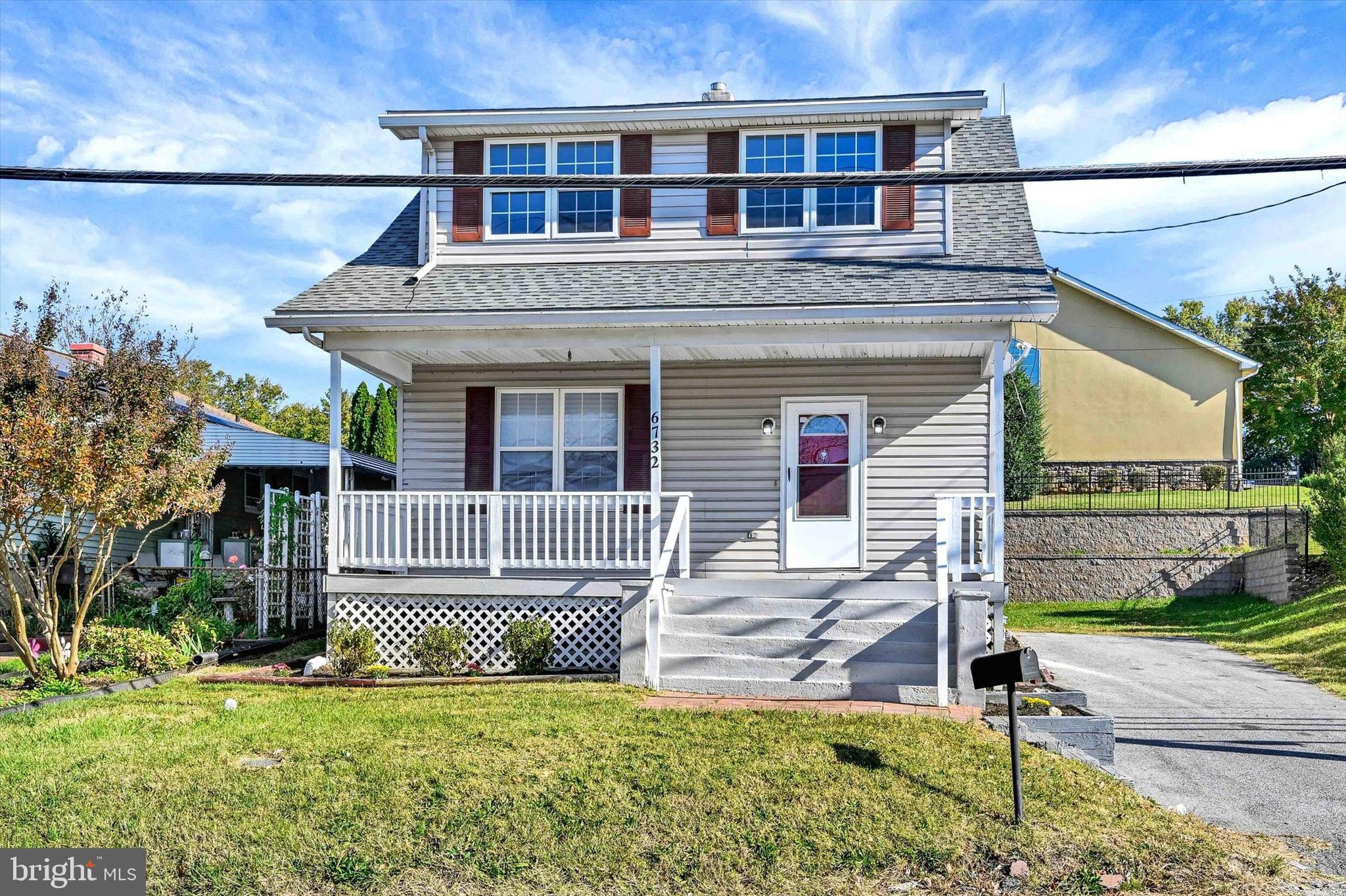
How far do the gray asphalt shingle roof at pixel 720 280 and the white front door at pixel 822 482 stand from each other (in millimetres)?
1557

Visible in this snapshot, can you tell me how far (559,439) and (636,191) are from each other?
119 inches

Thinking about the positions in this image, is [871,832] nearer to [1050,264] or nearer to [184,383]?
[184,383]

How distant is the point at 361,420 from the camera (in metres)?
21.4

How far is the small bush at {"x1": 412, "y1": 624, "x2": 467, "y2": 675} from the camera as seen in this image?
926cm

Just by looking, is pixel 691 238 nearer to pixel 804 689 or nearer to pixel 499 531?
pixel 499 531

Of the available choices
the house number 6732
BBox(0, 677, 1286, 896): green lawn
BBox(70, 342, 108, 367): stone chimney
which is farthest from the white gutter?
BBox(0, 677, 1286, 896): green lawn

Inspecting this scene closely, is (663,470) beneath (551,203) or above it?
beneath

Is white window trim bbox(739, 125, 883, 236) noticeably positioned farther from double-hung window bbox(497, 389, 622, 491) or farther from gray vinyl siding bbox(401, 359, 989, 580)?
double-hung window bbox(497, 389, 622, 491)

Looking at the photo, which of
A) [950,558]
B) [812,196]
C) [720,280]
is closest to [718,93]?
[812,196]

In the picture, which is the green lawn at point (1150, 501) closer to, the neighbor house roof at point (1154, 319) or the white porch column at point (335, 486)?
the neighbor house roof at point (1154, 319)

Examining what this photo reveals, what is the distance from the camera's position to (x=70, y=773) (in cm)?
602

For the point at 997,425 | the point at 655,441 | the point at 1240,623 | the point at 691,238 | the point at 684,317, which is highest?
the point at 691,238

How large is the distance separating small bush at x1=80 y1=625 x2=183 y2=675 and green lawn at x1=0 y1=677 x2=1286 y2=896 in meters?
2.05

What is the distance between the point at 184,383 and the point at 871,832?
27.1 ft
